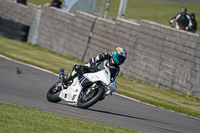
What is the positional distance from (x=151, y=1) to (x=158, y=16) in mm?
6307

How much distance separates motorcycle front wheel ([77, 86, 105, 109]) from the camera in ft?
25.6

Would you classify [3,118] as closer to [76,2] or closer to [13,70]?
[13,70]

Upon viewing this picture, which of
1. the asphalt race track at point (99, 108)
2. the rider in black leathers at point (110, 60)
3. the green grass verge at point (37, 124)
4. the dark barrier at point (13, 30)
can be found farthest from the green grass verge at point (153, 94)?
the green grass verge at point (37, 124)

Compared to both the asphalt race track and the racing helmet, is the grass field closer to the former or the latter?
the asphalt race track

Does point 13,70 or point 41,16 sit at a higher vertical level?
point 41,16

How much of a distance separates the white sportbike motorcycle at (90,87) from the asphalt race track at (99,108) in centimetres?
21

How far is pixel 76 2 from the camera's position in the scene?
24062 mm

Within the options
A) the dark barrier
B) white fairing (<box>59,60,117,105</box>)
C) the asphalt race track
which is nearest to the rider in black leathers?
white fairing (<box>59,60,117,105</box>)

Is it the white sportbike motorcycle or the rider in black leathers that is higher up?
the rider in black leathers

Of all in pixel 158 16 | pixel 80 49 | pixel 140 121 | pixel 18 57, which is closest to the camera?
pixel 140 121

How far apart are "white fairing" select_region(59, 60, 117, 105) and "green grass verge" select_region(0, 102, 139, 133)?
1.72 m

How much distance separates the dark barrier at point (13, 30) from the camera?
24.0m

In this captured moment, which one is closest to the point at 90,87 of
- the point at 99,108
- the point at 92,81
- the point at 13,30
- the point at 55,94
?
the point at 92,81

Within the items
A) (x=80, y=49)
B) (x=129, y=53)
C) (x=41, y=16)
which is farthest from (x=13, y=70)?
(x=41, y=16)
